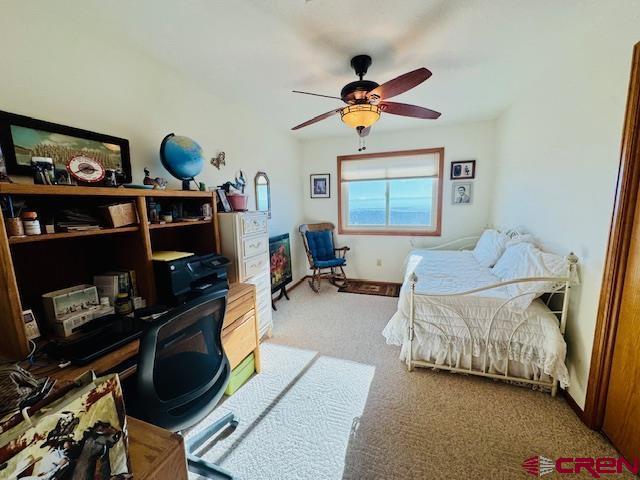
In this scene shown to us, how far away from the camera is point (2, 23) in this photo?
1.21 meters

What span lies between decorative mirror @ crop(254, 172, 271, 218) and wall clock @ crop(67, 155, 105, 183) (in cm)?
179

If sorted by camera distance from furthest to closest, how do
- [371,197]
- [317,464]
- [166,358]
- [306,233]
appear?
[371,197] → [306,233] → [317,464] → [166,358]

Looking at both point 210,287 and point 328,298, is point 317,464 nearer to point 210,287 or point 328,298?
point 210,287

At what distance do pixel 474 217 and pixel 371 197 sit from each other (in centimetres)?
156

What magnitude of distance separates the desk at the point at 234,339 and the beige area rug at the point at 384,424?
1.06ft

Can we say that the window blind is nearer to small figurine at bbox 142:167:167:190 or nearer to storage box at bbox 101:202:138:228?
small figurine at bbox 142:167:167:190

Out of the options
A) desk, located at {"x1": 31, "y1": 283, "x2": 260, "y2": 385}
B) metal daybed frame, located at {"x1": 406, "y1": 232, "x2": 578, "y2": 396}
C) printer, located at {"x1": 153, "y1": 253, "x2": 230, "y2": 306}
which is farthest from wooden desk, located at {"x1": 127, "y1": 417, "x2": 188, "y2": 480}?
metal daybed frame, located at {"x1": 406, "y1": 232, "x2": 578, "y2": 396}

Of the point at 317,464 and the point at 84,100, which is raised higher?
the point at 84,100

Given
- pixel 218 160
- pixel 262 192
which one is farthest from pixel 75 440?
pixel 262 192

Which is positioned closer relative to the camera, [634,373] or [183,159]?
[634,373]

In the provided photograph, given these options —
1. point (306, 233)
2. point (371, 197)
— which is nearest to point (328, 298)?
point (306, 233)

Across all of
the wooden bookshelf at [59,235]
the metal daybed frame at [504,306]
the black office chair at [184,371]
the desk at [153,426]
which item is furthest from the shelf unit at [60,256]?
the metal daybed frame at [504,306]

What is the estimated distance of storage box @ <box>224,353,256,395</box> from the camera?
189 centimetres

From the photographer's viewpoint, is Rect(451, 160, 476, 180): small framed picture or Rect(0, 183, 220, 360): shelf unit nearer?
Rect(0, 183, 220, 360): shelf unit
